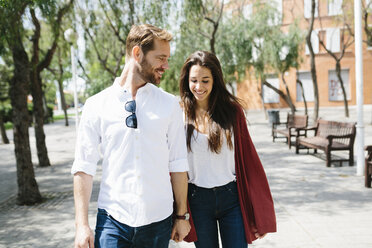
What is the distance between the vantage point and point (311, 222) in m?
4.73

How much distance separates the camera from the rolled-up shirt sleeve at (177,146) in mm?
1934

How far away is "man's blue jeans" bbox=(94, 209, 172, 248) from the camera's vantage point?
1768 millimetres

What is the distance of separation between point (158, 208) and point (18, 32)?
18.1ft

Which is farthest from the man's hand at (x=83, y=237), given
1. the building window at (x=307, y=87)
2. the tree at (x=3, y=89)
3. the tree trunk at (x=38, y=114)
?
the building window at (x=307, y=87)

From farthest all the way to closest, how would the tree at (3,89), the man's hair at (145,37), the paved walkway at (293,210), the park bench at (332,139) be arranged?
the tree at (3,89) → the park bench at (332,139) → the paved walkway at (293,210) → the man's hair at (145,37)

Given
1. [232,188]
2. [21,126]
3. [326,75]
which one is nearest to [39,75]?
[21,126]

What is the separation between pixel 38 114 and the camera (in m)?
10.1

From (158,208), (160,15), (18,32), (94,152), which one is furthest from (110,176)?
(160,15)

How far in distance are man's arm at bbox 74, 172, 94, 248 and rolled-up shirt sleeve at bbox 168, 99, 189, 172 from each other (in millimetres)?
424

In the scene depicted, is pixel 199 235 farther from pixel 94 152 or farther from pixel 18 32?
pixel 18 32

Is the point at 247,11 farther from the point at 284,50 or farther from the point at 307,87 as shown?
A: the point at 307,87

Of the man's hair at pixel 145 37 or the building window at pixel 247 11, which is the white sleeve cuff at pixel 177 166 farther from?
the building window at pixel 247 11

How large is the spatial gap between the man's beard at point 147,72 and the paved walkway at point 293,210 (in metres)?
2.78

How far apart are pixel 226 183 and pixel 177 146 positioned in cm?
60
